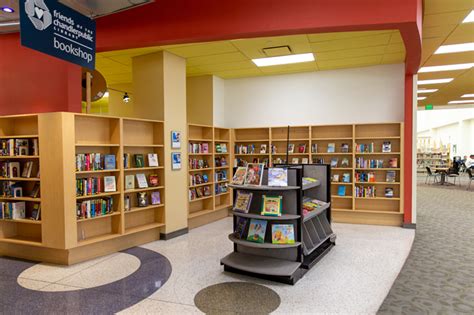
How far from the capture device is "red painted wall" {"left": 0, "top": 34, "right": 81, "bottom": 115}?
16.4 feet

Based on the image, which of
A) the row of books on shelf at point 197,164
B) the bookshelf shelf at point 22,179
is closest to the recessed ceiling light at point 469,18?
the row of books on shelf at point 197,164

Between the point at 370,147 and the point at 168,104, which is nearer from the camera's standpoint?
the point at 168,104

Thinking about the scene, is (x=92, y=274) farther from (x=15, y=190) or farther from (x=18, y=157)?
(x=18, y=157)

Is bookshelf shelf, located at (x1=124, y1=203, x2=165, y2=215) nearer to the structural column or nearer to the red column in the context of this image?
the structural column

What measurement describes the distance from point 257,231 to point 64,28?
3.27m

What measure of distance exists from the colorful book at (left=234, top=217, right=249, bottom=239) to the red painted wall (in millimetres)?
3009

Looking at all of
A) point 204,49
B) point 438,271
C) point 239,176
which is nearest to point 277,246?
point 239,176

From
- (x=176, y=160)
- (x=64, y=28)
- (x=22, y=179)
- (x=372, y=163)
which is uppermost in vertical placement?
(x=64, y=28)

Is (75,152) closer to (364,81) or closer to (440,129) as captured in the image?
(364,81)

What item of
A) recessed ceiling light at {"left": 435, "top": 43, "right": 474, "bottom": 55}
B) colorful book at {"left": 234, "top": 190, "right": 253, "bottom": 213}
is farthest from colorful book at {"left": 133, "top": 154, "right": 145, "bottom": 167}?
recessed ceiling light at {"left": 435, "top": 43, "right": 474, "bottom": 55}

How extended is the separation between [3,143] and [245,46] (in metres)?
4.18

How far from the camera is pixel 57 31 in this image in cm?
356

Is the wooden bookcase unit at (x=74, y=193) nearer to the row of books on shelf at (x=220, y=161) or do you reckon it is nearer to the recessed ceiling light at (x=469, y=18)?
the row of books on shelf at (x=220, y=161)

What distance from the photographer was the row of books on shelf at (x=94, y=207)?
4793 mm
